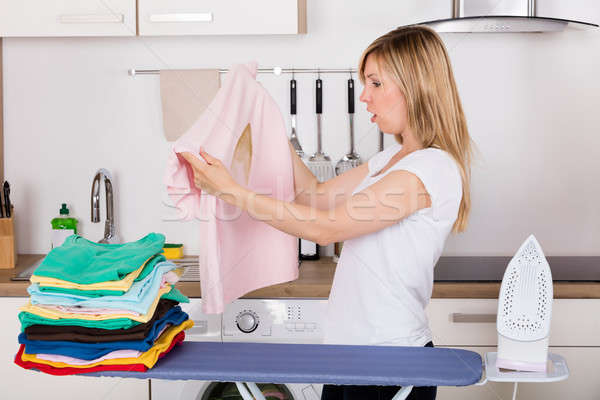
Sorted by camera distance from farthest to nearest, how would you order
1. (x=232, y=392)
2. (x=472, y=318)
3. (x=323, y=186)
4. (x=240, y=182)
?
(x=232, y=392), (x=472, y=318), (x=323, y=186), (x=240, y=182)

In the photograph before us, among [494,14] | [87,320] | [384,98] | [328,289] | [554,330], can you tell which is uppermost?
[494,14]

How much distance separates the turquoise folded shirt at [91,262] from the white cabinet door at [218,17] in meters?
1.11

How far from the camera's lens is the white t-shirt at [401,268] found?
1.39 m

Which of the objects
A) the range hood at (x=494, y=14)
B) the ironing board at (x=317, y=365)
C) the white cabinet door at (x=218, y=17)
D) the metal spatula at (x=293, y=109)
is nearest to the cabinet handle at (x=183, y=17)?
the white cabinet door at (x=218, y=17)

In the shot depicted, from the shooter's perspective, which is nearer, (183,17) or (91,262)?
(91,262)

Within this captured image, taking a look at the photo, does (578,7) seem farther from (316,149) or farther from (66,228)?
(66,228)

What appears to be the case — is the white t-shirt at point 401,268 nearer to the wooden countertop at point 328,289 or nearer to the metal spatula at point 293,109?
the wooden countertop at point 328,289

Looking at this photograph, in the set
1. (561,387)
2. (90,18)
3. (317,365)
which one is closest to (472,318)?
(561,387)

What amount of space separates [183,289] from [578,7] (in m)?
1.66

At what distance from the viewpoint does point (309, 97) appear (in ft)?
8.20

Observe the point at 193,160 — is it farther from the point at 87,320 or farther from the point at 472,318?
the point at 472,318

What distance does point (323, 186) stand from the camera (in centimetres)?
179

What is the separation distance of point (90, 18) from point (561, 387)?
6.07 ft

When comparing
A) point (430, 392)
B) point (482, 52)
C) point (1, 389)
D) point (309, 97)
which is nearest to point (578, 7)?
point (482, 52)
